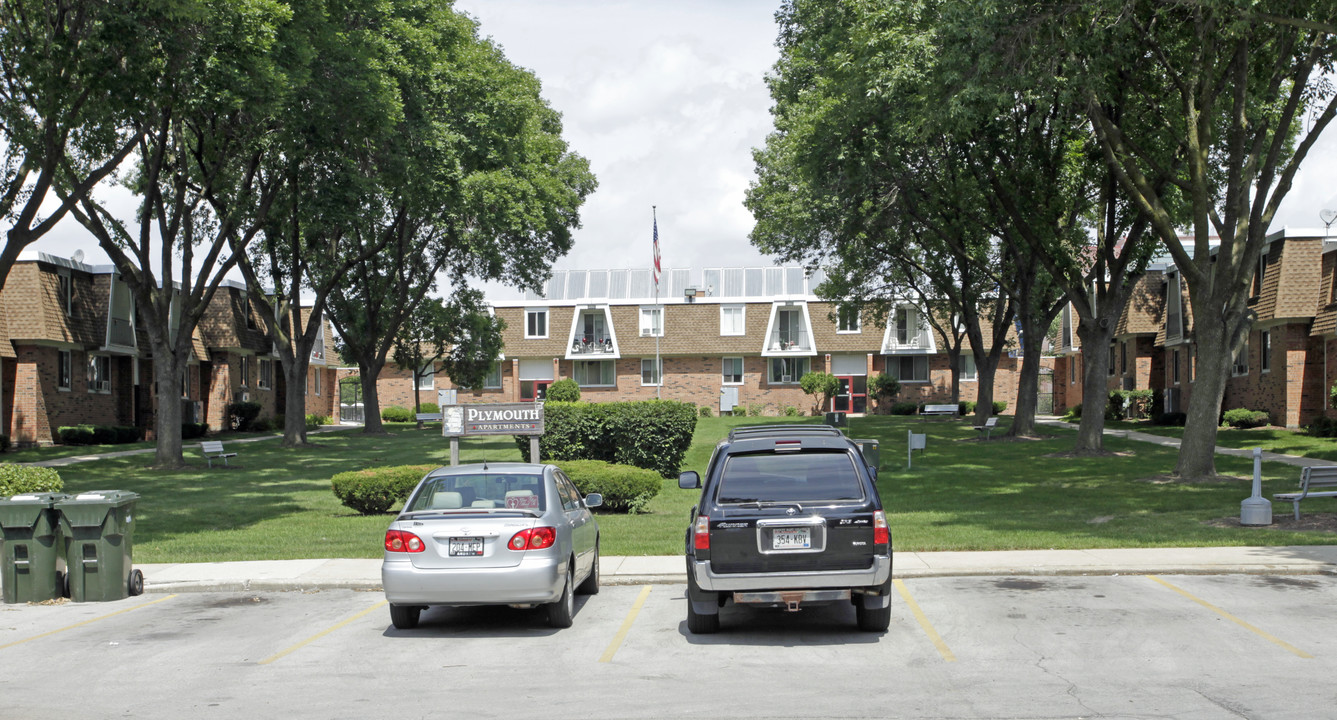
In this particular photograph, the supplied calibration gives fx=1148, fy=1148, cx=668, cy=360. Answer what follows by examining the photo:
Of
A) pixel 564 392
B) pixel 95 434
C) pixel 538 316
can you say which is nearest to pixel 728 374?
pixel 538 316

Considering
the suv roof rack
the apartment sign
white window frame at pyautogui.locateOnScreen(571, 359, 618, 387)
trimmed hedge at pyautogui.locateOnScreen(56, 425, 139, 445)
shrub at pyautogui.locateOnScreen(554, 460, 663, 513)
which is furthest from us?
white window frame at pyautogui.locateOnScreen(571, 359, 618, 387)

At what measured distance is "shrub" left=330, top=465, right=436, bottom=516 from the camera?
18.9m

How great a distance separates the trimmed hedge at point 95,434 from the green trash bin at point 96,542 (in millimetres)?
28840

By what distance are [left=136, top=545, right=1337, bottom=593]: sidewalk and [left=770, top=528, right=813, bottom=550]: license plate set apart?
390 centimetres

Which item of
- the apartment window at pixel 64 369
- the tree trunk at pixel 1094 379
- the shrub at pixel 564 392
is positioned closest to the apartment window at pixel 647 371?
the shrub at pixel 564 392

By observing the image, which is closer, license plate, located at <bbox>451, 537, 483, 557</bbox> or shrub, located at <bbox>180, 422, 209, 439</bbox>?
license plate, located at <bbox>451, 537, 483, 557</bbox>

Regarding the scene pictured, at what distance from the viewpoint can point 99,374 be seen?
4134cm

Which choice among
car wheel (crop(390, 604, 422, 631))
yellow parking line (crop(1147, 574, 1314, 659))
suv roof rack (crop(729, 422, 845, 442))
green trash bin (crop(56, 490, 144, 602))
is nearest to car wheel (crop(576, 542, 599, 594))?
car wheel (crop(390, 604, 422, 631))

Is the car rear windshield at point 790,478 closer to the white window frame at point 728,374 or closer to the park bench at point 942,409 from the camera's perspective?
the park bench at point 942,409

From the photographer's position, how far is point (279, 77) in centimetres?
2173

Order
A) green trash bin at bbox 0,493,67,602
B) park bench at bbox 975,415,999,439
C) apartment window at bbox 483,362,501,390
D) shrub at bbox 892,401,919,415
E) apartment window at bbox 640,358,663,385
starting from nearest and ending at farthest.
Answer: green trash bin at bbox 0,493,67,602
park bench at bbox 975,415,999,439
shrub at bbox 892,401,919,415
apartment window at bbox 640,358,663,385
apartment window at bbox 483,362,501,390

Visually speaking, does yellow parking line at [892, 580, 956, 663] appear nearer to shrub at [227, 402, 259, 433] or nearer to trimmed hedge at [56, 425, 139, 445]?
trimmed hedge at [56, 425, 139, 445]

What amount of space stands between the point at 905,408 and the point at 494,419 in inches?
1720

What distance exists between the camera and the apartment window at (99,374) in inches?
1599
